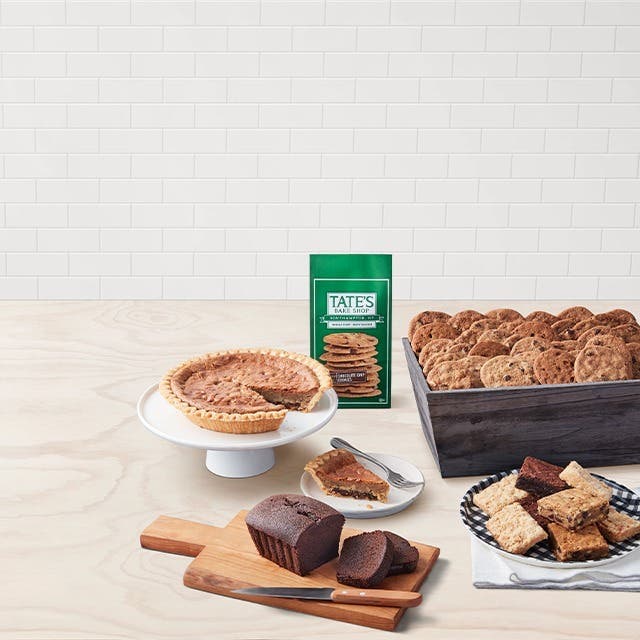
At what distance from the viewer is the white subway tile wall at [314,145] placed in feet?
11.5

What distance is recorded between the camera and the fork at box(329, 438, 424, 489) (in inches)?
55.5

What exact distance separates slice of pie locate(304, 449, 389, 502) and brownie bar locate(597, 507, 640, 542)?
315 millimetres

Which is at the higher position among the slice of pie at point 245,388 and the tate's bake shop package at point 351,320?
the tate's bake shop package at point 351,320

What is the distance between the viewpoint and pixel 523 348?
1.59 m

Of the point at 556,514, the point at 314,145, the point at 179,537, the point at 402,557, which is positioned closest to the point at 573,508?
the point at 556,514

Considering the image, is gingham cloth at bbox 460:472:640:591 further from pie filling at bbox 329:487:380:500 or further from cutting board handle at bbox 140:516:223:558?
cutting board handle at bbox 140:516:223:558

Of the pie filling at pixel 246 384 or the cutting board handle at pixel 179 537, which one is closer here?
the cutting board handle at pixel 179 537

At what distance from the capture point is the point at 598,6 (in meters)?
3.49

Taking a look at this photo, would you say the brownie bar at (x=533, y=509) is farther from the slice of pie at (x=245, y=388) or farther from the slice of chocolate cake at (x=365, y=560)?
the slice of pie at (x=245, y=388)

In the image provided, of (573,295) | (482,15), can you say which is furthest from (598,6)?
(573,295)

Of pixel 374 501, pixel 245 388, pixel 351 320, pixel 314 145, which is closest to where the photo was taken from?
pixel 374 501

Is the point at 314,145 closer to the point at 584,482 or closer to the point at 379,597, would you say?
the point at 584,482

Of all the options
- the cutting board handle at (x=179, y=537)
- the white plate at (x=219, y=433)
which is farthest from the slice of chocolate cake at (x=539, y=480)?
the cutting board handle at (x=179, y=537)

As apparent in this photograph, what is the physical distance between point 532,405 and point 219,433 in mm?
500
